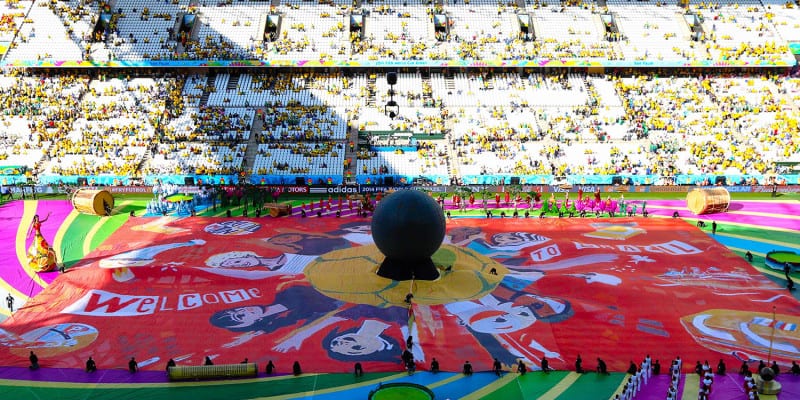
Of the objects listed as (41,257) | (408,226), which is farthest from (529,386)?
(41,257)

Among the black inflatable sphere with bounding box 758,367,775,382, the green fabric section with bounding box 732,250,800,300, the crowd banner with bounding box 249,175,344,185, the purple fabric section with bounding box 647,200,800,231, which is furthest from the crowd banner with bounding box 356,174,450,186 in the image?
the black inflatable sphere with bounding box 758,367,775,382

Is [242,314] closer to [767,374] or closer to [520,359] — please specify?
[520,359]

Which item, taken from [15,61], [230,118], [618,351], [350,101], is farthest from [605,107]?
[15,61]

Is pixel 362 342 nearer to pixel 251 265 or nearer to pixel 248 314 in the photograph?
pixel 248 314

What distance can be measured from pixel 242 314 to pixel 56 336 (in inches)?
317

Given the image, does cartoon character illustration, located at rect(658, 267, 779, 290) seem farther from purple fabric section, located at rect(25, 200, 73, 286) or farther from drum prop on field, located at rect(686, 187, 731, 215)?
purple fabric section, located at rect(25, 200, 73, 286)

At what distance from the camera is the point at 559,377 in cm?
2755

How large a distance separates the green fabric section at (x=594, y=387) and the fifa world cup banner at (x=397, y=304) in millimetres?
1184

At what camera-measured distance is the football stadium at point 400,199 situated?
28875 millimetres

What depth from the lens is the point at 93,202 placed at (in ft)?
164

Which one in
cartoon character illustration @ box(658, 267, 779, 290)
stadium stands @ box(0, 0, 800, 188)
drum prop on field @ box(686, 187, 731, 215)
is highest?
stadium stands @ box(0, 0, 800, 188)

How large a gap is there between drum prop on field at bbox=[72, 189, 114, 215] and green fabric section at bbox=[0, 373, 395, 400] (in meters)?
25.2

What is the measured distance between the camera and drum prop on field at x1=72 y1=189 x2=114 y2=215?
50094 mm

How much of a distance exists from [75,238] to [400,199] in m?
24.1
